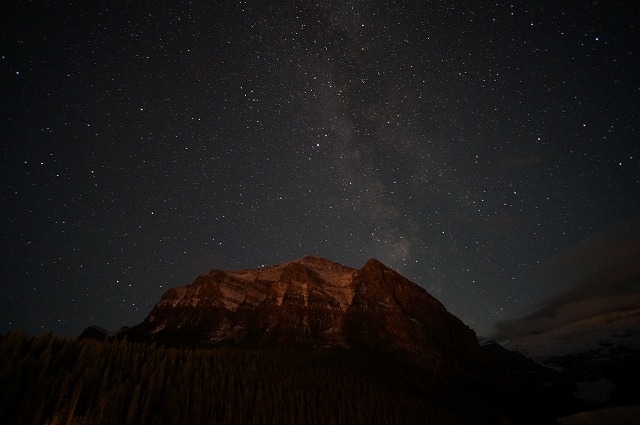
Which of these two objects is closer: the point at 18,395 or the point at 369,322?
the point at 18,395

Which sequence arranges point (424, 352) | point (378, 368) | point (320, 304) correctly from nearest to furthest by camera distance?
1. point (378, 368)
2. point (424, 352)
3. point (320, 304)

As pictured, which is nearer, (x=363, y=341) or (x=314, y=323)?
(x=363, y=341)

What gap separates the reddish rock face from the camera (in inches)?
6166

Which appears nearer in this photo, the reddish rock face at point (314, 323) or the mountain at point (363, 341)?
the mountain at point (363, 341)

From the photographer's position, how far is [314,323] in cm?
17100

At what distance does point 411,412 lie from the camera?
101438 millimetres

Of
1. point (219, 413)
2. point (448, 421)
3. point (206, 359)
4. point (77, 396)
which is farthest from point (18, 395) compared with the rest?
point (448, 421)

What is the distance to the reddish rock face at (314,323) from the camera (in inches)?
6166

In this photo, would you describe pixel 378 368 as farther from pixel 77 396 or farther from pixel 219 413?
pixel 77 396

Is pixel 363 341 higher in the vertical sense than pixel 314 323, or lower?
lower

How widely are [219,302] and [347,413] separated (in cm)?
11044

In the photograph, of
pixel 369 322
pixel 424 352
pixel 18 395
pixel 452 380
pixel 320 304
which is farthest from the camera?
pixel 320 304

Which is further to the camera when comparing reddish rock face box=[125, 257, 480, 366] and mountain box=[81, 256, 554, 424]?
reddish rock face box=[125, 257, 480, 366]

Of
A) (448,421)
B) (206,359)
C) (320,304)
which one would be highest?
(320,304)
